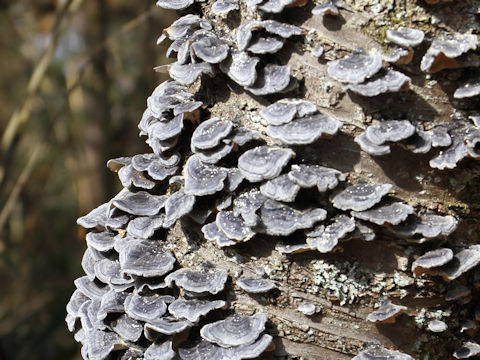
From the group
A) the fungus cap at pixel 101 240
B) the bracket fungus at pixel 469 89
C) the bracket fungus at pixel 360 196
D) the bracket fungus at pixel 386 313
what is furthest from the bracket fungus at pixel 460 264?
the fungus cap at pixel 101 240

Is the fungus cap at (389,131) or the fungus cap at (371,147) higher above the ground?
the fungus cap at (389,131)

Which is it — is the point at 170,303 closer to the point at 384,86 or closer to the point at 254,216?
the point at 254,216

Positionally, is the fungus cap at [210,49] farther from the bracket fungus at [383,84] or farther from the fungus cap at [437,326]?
the fungus cap at [437,326]

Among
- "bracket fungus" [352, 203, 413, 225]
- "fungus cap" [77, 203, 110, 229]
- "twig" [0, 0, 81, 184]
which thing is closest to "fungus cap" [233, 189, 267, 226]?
"bracket fungus" [352, 203, 413, 225]

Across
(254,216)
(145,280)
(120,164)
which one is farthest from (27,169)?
(254,216)

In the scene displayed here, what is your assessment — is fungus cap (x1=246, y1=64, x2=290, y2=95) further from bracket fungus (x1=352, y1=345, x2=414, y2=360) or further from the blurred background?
the blurred background

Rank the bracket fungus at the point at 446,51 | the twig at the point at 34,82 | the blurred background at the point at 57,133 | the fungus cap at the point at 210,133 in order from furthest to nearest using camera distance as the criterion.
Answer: the blurred background at the point at 57,133 < the twig at the point at 34,82 < the fungus cap at the point at 210,133 < the bracket fungus at the point at 446,51

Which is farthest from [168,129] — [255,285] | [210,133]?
[255,285]
